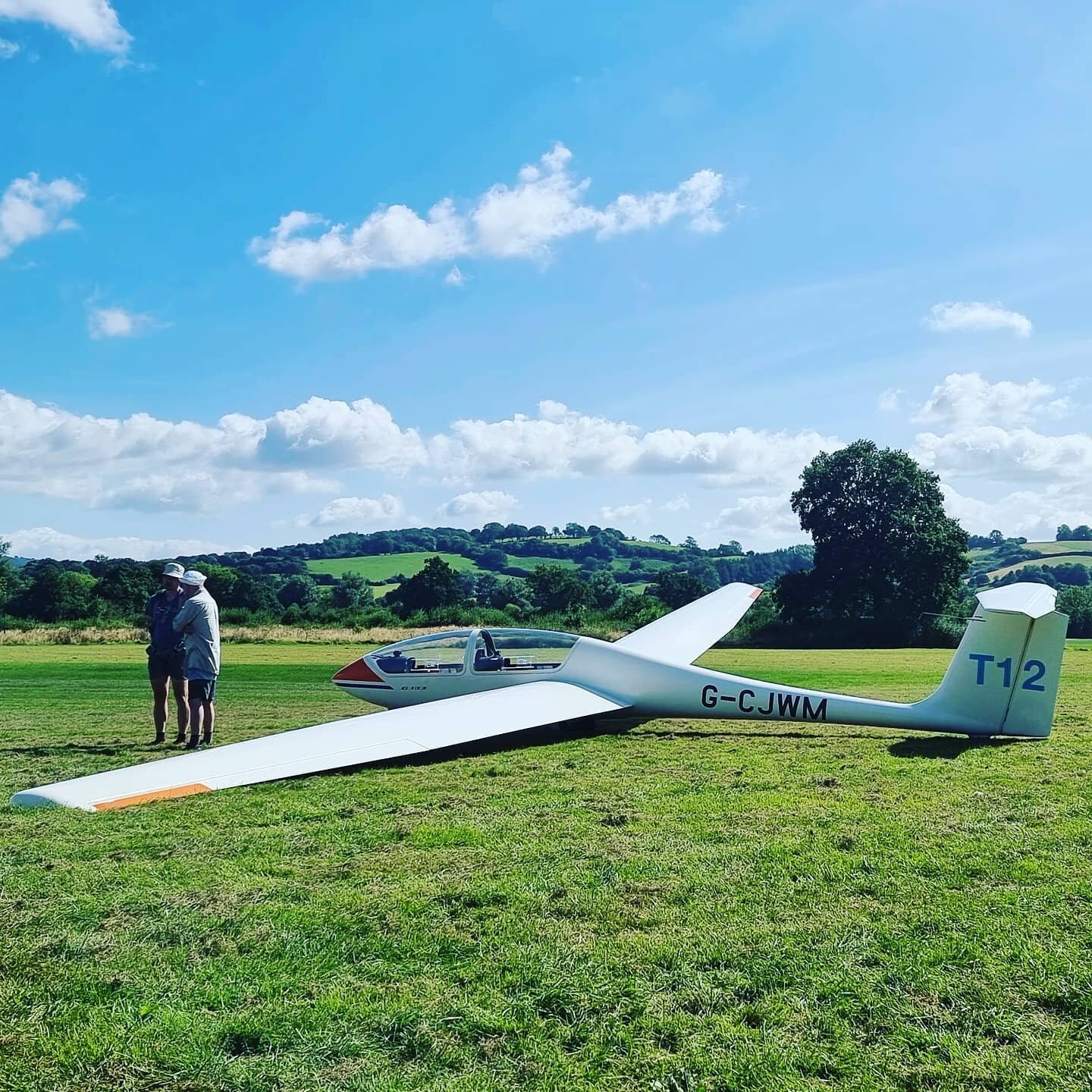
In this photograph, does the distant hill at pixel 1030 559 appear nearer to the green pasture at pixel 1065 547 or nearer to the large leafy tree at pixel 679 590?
the green pasture at pixel 1065 547

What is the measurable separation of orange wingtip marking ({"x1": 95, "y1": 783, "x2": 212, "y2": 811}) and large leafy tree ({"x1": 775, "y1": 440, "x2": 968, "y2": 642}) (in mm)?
36903

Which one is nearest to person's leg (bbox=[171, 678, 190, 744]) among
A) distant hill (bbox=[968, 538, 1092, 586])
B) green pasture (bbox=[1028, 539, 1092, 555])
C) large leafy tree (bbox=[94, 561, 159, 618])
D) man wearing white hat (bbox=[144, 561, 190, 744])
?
man wearing white hat (bbox=[144, 561, 190, 744])

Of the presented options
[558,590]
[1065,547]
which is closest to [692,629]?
[558,590]

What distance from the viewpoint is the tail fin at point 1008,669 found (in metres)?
7.53

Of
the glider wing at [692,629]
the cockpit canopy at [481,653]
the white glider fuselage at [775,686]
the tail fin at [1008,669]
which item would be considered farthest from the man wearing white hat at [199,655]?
the tail fin at [1008,669]

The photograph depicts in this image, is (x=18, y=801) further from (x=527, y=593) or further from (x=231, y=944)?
(x=527, y=593)

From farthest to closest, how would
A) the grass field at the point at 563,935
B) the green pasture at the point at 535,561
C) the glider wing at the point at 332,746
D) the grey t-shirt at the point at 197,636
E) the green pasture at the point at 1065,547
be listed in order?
1. the green pasture at the point at 1065,547
2. the green pasture at the point at 535,561
3. the grey t-shirt at the point at 197,636
4. the glider wing at the point at 332,746
5. the grass field at the point at 563,935

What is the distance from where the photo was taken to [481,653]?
10148 mm

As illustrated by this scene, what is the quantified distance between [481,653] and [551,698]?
1352 mm

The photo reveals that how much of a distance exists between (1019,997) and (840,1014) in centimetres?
67

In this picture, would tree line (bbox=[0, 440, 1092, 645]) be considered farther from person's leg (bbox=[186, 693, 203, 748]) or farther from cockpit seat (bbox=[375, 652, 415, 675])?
person's leg (bbox=[186, 693, 203, 748])

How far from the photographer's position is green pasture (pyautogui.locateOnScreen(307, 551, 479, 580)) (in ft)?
243

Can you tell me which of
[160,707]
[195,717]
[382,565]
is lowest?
[195,717]

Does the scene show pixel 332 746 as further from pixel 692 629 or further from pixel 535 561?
pixel 535 561
